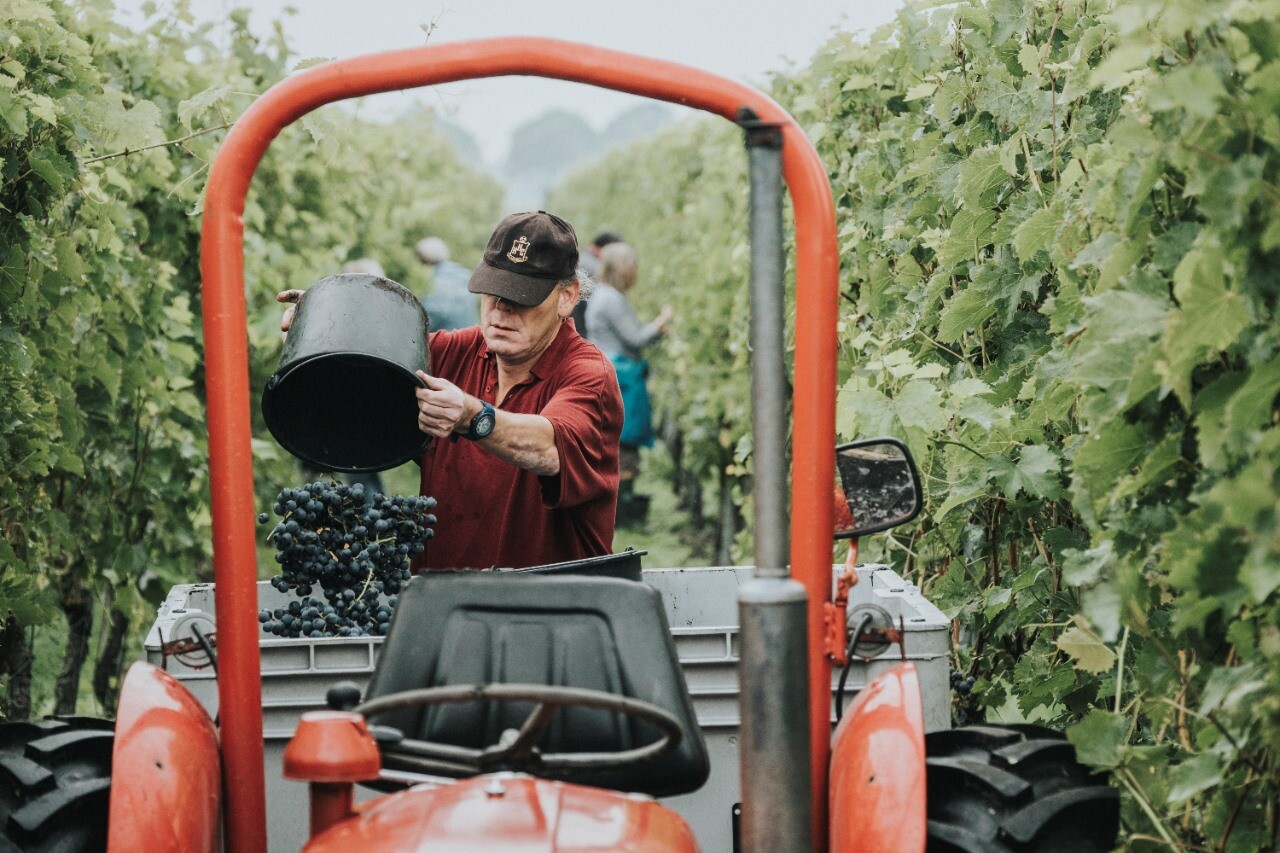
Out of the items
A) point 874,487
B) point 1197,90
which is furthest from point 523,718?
point 1197,90

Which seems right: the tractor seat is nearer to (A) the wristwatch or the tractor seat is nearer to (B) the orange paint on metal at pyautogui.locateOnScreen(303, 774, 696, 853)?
(B) the orange paint on metal at pyautogui.locateOnScreen(303, 774, 696, 853)

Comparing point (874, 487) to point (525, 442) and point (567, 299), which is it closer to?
point (525, 442)

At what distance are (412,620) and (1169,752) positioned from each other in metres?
1.45

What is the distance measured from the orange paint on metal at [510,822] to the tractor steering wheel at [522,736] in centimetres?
4

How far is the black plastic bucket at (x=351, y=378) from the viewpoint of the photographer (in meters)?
3.07

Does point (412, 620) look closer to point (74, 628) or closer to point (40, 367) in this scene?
point (40, 367)

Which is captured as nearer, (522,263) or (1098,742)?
(1098,742)

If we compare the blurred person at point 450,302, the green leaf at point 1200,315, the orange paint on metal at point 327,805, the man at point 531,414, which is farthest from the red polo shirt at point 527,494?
the blurred person at point 450,302

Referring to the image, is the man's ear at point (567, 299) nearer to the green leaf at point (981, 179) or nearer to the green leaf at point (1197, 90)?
the green leaf at point (981, 179)

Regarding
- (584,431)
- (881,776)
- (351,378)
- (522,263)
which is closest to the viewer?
(881,776)

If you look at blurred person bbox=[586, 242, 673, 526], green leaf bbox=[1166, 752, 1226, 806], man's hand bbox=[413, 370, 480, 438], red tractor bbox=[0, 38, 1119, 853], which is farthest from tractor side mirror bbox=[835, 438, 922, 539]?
blurred person bbox=[586, 242, 673, 526]

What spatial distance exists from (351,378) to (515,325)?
527 millimetres

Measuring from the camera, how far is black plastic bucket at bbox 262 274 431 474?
3.07 m

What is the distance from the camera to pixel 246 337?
2.56 metres
